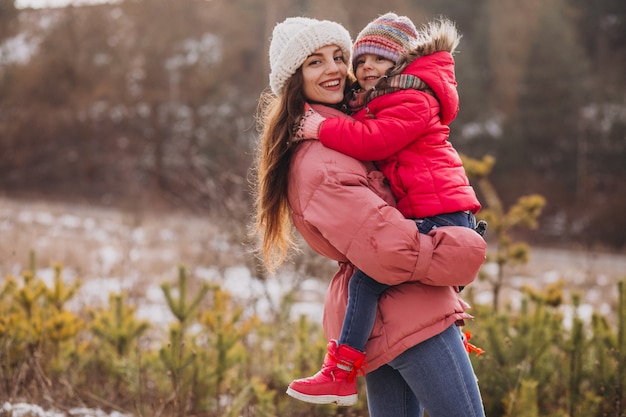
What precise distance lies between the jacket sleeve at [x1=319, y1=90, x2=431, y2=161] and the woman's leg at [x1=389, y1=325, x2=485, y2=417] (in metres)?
0.66

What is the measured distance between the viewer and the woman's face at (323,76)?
2.33 m

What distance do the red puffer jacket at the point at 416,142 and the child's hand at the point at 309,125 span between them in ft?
0.11

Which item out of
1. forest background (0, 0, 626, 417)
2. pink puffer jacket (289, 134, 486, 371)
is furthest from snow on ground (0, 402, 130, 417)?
forest background (0, 0, 626, 417)

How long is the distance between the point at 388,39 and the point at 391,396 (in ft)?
4.38

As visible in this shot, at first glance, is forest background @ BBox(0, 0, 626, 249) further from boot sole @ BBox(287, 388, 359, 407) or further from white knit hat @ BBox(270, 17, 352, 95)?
boot sole @ BBox(287, 388, 359, 407)

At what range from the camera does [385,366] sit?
2314mm

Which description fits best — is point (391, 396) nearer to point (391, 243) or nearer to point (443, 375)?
point (443, 375)

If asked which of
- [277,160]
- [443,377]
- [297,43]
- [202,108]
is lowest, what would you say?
[443,377]

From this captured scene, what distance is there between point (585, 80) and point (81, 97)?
67.4ft

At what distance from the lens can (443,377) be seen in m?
2.00

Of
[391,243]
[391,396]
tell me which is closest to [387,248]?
[391,243]

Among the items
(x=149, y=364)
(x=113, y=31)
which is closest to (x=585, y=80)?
(x=113, y=31)

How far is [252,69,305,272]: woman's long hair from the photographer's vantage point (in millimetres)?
2283

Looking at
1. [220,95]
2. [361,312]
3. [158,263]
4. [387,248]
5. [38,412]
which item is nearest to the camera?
[387,248]
